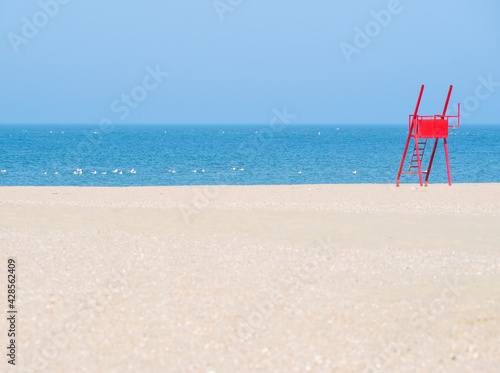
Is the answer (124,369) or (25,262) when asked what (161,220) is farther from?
(124,369)

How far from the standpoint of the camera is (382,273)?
34.6 feet

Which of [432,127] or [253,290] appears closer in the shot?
[253,290]

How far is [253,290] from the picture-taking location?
934 cm

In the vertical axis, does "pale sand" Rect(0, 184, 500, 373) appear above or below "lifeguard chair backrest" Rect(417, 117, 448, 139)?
below

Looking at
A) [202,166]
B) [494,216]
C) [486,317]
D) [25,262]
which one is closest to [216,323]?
[486,317]

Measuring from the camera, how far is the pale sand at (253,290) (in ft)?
22.5

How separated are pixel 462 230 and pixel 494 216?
10.2ft

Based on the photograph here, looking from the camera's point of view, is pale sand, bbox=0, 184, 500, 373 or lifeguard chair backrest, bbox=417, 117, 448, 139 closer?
pale sand, bbox=0, 184, 500, 373

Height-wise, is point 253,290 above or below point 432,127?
below

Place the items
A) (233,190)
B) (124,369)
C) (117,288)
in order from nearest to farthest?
(124,369) → (117,288) → (233,190)

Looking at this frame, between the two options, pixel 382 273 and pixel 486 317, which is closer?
pixel 486 317

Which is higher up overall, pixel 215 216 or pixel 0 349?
pixel 215 216

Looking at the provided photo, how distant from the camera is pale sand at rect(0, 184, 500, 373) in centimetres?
685

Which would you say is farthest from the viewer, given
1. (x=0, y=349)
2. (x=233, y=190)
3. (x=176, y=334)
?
(x=233, y=190)
